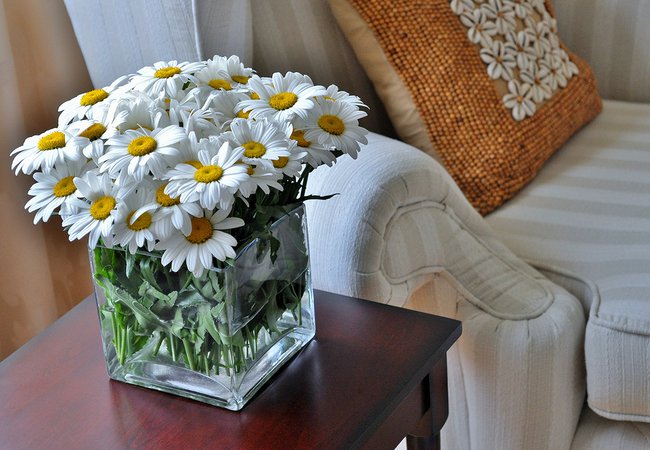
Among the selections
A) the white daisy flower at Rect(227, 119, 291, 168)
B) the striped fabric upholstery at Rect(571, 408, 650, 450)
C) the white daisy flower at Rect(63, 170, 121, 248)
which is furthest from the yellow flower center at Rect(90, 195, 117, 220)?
the striped fabric upholstery at Rect(571, 408, 650, 450)

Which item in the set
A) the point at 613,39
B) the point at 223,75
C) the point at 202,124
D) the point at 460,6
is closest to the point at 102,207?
the point at 202,124

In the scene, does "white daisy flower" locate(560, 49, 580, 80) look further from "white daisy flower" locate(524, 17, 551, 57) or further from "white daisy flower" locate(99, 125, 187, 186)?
"white daisy flower" locate(99, 125, 187, 186)

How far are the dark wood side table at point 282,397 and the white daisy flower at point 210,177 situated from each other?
0.20 metres

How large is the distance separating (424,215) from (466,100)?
328mm

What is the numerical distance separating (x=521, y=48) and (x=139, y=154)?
94 cm

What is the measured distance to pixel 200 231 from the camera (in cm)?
66

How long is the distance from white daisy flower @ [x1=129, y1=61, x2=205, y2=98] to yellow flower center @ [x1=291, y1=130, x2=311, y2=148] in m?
0.12

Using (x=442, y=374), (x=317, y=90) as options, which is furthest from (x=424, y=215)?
(x=317, y=90)

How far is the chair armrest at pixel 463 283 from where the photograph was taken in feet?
3.33

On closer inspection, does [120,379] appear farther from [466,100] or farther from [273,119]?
[466,100]

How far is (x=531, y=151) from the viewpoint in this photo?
4.57 feet

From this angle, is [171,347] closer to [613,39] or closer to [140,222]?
[140,222]

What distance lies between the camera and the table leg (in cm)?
86

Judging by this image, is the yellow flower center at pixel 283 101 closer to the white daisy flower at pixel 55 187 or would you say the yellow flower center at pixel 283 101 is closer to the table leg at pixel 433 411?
the white daisy flower at pixel 55 187
